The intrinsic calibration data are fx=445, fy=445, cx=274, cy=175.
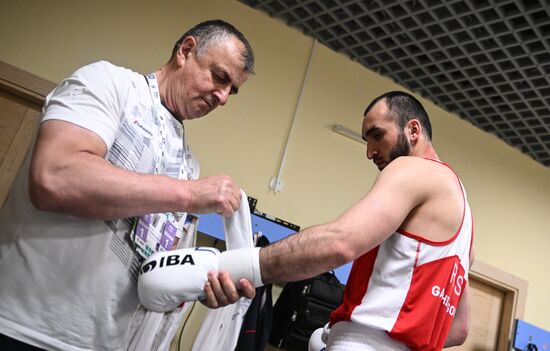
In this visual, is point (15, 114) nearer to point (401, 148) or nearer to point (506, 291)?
point (401, 148)

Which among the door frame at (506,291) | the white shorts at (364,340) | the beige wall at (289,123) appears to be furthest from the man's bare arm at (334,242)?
the door frame at (506,291)

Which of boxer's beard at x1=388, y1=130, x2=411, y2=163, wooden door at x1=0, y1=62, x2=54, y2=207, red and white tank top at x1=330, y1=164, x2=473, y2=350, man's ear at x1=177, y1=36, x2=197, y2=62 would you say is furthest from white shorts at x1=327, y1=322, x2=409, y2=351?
wooden door at x1=0, y1=62, x2=54, y2=207

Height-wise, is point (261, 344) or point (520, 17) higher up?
point (520, 17)

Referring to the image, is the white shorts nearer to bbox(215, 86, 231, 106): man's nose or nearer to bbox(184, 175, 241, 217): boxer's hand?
bbox(184, 175, 241, 217): boxer's hand

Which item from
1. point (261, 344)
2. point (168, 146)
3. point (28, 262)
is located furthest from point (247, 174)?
point (28, 262)

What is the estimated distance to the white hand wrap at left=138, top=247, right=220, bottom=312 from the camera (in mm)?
931

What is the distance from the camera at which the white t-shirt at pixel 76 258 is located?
2.82 feet

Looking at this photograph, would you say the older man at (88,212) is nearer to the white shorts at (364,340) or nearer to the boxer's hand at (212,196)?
the boxer's hand at (212,196)

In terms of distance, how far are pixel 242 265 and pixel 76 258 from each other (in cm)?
34

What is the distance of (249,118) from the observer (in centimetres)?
312

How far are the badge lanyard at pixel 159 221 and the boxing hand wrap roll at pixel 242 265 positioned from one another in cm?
18

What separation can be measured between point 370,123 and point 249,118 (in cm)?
158

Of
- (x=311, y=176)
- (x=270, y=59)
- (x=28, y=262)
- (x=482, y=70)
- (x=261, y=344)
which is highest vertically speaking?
(x=482, y=70)

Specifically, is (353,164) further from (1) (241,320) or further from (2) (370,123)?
(2) (370,123)
